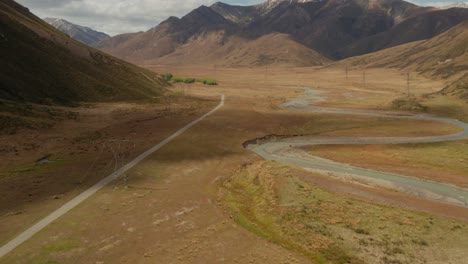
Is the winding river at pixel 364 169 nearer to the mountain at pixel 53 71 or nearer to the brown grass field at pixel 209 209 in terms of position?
the brown grass field at pixel 209 209

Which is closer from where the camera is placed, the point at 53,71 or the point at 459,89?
the point at 53,71

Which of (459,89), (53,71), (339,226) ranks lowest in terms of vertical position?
(339,226)

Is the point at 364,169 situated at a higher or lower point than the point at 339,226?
lower

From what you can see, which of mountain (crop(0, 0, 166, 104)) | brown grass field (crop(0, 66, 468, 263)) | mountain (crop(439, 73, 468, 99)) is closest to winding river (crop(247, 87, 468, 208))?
brown grass field (crop(0, 66, 468, 263))

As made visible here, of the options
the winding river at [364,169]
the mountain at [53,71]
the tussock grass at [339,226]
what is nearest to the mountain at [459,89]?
the winding river at [364,169]

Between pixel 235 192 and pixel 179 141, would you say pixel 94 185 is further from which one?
pixel 179 141

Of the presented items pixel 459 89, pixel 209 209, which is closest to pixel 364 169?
pixel 209 209

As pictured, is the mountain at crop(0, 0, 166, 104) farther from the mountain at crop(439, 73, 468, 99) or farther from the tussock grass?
the mountain at crop(439, 73, 468, 99)

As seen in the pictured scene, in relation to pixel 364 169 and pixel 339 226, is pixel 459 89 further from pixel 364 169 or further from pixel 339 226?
pixel 339 226

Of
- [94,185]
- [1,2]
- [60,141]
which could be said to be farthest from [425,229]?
[1,2]

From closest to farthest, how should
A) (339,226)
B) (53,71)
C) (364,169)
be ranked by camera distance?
(339,226) < (364,169) < (53,71)
